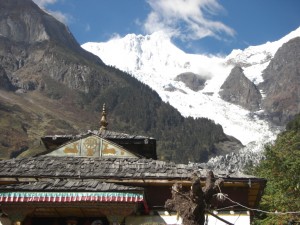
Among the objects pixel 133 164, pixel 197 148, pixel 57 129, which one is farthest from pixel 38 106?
pixel 133 164

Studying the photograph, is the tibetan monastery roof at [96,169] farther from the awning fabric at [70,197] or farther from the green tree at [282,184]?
the green tree at [282,184]

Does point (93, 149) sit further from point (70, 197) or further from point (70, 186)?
point (70, 197)

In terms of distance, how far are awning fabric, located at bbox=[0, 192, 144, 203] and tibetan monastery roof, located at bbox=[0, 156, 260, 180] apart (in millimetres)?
1657

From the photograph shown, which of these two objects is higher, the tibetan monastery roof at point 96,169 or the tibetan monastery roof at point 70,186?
the tibetan monastery roof at point 96,169

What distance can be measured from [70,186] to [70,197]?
1.31 ft

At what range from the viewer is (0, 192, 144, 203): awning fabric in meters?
16.6

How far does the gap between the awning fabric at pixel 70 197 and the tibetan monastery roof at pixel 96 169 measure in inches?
65.2

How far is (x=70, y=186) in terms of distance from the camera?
668 inches

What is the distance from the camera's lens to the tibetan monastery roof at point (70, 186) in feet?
54.8

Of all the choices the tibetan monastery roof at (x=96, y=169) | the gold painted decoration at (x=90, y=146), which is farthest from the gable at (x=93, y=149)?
the tibetan monastery roof at (x=96, y=169)

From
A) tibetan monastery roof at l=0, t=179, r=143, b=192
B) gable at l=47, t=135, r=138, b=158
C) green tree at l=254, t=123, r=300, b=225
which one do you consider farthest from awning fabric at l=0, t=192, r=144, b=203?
green tree at l=254, t=123, r=300, b=225

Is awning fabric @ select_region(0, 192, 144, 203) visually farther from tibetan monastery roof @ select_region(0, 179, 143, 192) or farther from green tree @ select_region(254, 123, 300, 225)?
green tree @ select_region(254, 123, 300, 225)

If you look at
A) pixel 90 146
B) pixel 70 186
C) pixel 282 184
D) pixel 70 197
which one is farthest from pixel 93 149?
pixel 282 184

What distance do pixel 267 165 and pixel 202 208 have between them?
23.4 meters
